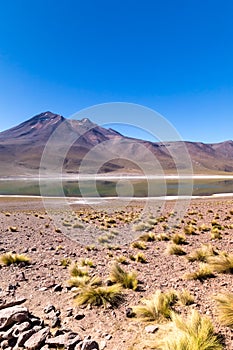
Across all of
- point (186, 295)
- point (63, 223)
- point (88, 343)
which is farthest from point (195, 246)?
point (63, 223)

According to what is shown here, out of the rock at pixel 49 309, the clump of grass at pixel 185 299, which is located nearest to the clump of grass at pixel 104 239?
the rock at pixel 49 309

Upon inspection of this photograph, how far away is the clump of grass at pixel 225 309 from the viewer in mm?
3793

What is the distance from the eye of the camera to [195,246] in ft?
31.3

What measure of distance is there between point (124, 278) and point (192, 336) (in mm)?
2848

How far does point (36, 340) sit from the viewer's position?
141 inches

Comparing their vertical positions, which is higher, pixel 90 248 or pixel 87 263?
pixel 87 263

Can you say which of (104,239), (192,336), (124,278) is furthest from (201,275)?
(104,239)

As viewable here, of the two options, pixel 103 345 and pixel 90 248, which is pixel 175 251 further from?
pixel 103 345

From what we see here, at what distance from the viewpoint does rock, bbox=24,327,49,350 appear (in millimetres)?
3490

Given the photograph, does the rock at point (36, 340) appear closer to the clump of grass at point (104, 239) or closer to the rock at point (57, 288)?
the rock at point (57, 288)

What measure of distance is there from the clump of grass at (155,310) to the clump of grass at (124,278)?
3.77ft

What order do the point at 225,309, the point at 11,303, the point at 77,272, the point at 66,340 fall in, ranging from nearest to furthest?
the point at 66,340, the point at 225,309, the point at 11,303, the point at 77,272

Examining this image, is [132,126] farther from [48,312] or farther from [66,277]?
[48,312]

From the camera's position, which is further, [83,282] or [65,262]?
[65,262]
